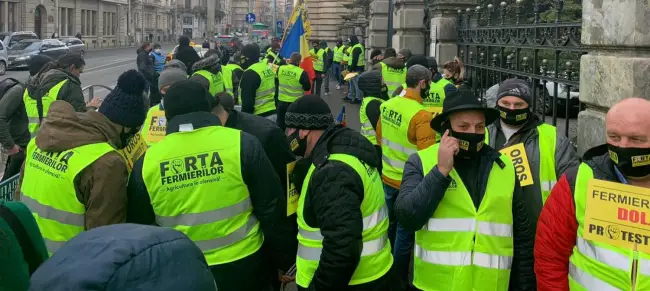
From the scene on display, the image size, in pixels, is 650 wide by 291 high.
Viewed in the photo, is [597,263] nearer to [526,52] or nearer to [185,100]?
[185,100]

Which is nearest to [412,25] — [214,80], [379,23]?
[379,23]

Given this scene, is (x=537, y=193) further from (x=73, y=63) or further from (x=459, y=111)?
(x=73, y=63)

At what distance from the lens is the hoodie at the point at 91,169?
3.17 m

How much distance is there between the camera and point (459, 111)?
3137 mm

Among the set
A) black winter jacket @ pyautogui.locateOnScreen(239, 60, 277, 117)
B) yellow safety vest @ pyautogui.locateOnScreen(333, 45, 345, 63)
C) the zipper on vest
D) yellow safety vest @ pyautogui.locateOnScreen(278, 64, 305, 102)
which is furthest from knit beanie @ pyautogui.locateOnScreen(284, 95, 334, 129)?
yellow safety vest @ pyautogui.locateOnScreen(333, 45, 345, 63)

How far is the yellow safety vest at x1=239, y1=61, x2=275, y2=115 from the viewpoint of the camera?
338 inches

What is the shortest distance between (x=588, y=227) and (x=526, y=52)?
4331 mm

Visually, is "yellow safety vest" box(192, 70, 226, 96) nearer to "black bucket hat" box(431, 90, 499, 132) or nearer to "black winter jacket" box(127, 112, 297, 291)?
"black winter jacket" box(127, 112, 297, 291)

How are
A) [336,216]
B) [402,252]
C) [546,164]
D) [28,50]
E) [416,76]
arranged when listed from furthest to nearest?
[28,50] → [416,76] → [402,252] → [546,164] → [336,216]

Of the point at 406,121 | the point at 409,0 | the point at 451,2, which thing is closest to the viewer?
the point at 406,121

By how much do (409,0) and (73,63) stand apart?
304 inches

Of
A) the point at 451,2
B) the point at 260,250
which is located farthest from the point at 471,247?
the point at 451,2

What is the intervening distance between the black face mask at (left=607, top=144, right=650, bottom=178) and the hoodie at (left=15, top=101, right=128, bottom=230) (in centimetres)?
232

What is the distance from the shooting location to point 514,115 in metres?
3.72
